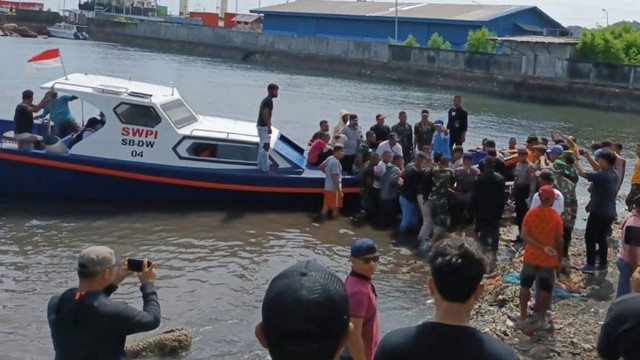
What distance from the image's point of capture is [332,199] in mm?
14828

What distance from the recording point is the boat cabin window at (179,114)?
15.1m

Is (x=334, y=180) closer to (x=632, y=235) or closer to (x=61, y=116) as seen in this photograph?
(x=61, y=116)

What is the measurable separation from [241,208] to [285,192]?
910mm

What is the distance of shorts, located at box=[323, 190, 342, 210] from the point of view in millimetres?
14766

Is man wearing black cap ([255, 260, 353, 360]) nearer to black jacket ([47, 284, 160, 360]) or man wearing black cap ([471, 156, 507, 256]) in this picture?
black jacket ([47, 284, 160, 360])

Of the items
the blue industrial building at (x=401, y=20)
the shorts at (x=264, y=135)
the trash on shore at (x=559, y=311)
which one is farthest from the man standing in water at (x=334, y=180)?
the blue industrial building at (x=401, y=20)

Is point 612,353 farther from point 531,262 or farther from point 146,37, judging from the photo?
point 146,37

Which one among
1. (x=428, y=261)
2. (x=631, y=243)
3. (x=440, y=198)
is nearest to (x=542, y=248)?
(x=631, y=243)

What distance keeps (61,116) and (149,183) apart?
94.1 inches

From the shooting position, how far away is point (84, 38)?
103m

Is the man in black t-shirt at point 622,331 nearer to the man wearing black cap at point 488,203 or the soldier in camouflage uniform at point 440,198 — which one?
the man wearing black cap at point 488,203

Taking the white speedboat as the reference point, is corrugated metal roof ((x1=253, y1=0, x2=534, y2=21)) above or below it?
above

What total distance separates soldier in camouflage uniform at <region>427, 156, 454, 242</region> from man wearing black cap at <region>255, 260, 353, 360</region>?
9.75 metres

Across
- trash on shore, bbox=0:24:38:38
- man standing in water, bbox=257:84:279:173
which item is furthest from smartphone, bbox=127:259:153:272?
trash on shore, bbox=0:24:38:38
